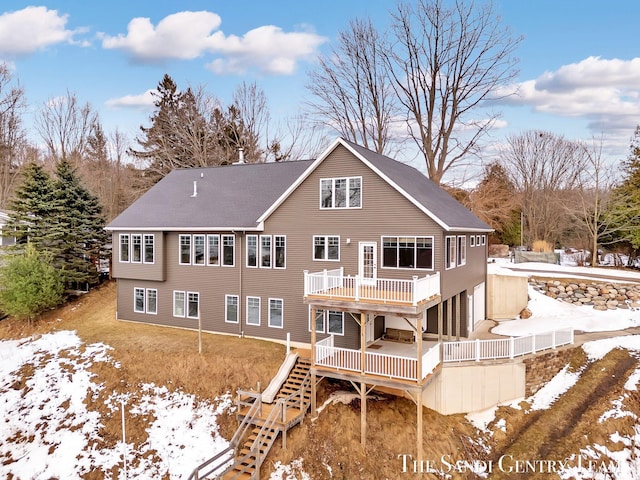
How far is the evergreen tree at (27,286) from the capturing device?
21.9 metres

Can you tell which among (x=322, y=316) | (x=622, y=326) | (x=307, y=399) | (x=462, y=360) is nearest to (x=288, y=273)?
(x=322, y=316)

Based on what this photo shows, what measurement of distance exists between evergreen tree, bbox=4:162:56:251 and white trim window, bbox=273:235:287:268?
1616 centimetres

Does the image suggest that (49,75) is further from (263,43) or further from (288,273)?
(288,273)

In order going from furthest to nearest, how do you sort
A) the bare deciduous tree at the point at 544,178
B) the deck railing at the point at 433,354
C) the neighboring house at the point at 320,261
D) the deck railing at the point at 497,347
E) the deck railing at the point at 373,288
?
the bare deciduous tree at the point at 544,178, the deck railing at the point at 497,347, the neighboring house at the point at 320,261, the deck railing at the point at 373,288, the deck railing at the point at 433,354

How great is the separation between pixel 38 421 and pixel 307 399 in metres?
9.63

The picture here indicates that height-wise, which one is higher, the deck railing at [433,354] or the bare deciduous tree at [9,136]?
the bare deciduous tree at [9,136]

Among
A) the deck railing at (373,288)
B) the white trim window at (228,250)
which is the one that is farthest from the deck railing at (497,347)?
the white trim window at (228,250)

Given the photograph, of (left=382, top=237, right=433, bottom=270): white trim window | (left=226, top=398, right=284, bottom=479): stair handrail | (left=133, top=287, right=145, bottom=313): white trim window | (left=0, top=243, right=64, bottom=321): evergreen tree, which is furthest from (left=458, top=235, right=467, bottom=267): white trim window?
(left=0, top=243, right=64, bottom=321): evergreen tree

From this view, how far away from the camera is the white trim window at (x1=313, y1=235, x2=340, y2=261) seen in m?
16.9

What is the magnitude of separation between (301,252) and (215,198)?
6760 millimetres

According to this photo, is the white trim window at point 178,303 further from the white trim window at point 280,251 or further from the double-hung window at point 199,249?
the white trim window at point 280,251

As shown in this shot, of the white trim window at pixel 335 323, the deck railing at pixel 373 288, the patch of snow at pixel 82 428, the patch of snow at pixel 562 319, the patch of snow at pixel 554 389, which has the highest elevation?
the deck railing at pixel 373 288

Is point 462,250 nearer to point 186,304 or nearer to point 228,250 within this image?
point 228,250

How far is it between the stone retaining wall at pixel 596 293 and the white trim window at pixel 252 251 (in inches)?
647
